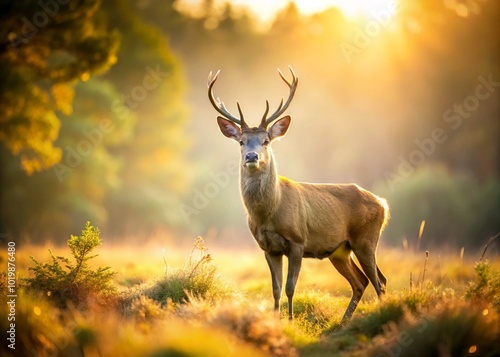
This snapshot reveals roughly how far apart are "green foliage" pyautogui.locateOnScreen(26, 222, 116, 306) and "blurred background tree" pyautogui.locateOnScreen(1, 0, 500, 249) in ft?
25.1

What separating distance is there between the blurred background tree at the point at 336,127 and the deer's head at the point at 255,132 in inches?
262

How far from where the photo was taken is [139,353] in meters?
4.73

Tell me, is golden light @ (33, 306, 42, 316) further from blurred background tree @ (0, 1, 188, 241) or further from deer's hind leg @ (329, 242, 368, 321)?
blurred background tree @ (0, 1, 188, 241)

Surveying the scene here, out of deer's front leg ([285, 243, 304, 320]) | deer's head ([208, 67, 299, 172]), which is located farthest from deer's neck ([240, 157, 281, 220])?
deer's front leg ([285, 243, 304, 320])

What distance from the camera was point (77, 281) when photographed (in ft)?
25.2

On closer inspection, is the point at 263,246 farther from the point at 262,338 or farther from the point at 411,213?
the point at 411,213

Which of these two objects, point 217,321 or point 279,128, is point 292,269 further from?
point 217,321

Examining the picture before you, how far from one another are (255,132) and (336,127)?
32.6 m

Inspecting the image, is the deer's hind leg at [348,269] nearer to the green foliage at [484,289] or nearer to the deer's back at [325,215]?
the deer's back at [325,215]

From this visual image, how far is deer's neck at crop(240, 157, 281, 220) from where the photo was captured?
8.30 metres

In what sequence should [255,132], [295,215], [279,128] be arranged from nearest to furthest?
[295,215] → [255,132] → [279,128]

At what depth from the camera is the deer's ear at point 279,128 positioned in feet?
29.8

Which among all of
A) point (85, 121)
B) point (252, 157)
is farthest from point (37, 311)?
point (85, 121)

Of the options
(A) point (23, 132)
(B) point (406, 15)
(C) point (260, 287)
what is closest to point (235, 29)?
(B) point (406, 15)
